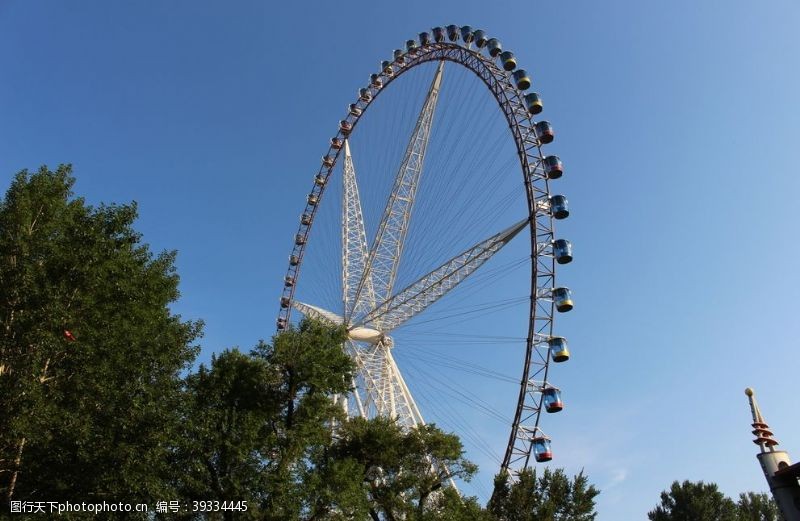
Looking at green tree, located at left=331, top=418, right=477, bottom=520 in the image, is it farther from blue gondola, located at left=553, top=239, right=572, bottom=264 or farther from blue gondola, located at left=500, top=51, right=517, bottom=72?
blue gondola, located at left=500, top=51, right=517, bottom=72

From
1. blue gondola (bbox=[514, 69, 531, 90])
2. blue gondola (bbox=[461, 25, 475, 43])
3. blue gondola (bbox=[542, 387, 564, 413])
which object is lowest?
blue gondola (bbox=[542, 387, 564, 413])

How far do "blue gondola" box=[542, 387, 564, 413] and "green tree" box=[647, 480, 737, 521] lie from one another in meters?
30.2

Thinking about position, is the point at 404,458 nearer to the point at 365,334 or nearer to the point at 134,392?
the point at 365,334

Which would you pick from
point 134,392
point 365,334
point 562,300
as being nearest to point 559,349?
point 562,300

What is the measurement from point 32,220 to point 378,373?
19.3 m

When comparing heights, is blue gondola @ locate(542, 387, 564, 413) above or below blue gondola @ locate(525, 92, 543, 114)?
below

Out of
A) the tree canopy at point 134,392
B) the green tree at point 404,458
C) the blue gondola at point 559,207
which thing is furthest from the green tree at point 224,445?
the blue gondola at point 559,207

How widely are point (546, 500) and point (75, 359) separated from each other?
17.8 meters

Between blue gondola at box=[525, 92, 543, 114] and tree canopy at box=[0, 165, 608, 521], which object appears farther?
blue gondola at box=[525, 92, 543, 114]

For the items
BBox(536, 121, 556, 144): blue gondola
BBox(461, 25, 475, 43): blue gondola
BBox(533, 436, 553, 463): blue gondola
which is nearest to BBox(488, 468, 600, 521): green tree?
BBox(533, 436, 553, 463): blue gondola

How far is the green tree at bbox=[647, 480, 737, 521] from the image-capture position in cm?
4788

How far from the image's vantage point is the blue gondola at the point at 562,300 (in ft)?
91.4

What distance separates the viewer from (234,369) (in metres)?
19.4

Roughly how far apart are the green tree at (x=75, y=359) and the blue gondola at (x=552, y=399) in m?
17.1
